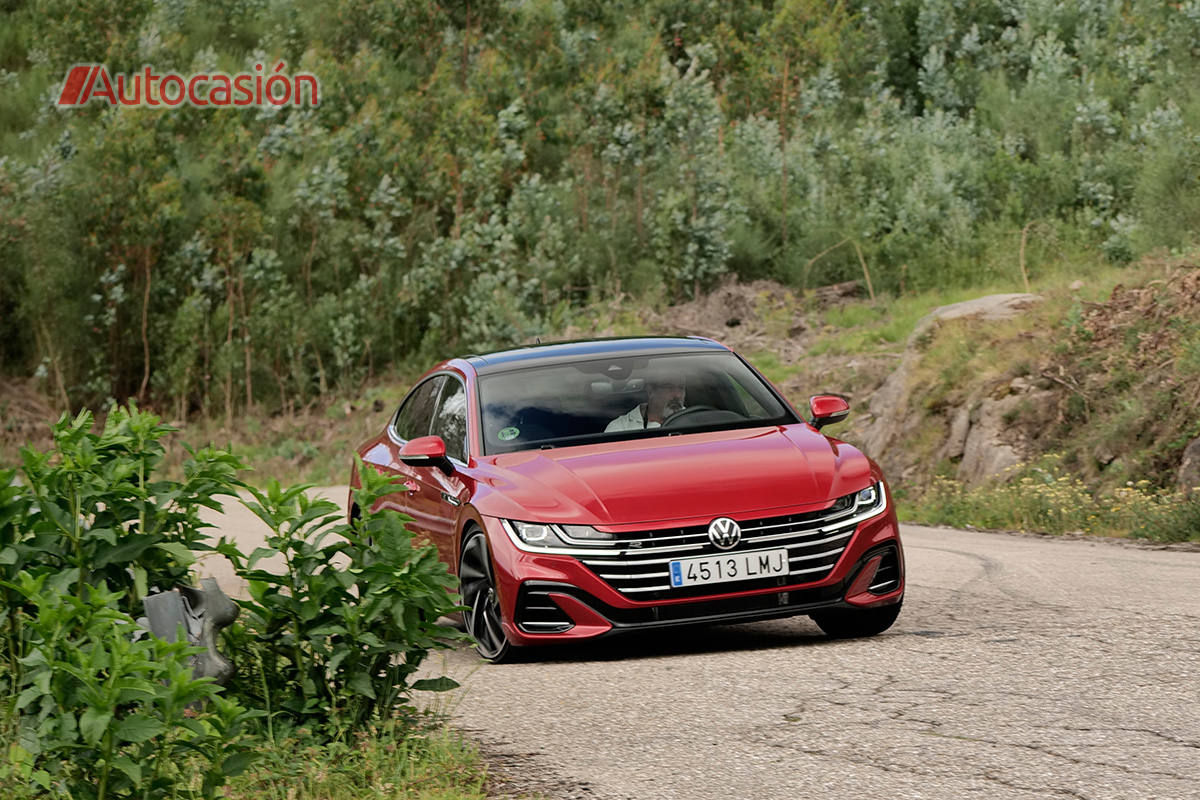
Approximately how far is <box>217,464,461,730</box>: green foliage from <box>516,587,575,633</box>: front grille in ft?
7.29

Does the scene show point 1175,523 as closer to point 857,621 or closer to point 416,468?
point 857,621

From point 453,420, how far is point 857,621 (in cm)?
268

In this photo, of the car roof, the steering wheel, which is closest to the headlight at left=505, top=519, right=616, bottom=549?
the steering wheel

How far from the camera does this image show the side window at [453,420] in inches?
379

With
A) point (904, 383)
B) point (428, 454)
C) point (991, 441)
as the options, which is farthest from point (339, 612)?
point (904, 383)

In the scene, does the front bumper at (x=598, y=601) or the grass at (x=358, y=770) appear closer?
the grass at (x=358, y=770)

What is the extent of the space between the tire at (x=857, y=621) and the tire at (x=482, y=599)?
1563 millimetres

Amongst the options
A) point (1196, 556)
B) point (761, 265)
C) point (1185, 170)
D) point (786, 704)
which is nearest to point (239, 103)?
point (761, 265)

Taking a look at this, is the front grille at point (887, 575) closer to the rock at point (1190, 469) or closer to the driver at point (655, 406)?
the driver at point (655, 406)

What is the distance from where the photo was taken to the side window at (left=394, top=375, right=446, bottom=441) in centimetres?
1068

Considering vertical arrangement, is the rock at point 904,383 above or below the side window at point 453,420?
below

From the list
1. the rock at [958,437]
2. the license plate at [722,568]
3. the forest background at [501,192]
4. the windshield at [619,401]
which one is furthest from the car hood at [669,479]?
the forest background at [501,192]

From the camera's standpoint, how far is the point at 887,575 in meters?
8.53

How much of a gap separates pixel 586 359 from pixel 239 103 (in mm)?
26534
